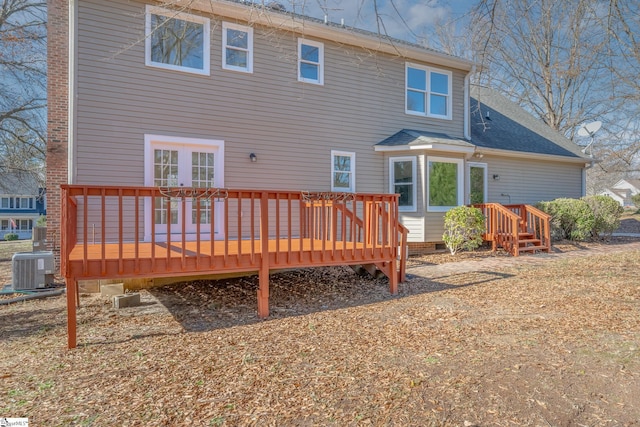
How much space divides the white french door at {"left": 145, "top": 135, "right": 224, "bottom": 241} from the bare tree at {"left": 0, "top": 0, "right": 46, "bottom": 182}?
408 inches

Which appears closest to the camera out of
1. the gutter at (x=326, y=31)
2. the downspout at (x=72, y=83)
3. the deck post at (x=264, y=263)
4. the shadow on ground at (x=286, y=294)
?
the deck post at (x=264, y=263)

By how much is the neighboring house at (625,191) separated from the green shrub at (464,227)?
59.5 metres

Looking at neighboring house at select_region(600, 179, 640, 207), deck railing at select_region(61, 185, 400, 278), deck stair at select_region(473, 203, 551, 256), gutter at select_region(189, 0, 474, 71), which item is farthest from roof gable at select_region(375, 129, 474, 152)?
neighboring house at select_region(600, 179, 640, 207)

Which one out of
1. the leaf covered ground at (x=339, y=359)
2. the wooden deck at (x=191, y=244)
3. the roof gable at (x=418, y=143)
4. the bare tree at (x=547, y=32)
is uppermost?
the bare tree at (x=547, y=32)

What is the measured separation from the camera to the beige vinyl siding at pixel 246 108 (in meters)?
6.99

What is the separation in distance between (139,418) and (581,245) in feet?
38.1

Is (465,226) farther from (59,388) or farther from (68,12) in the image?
(68,12)

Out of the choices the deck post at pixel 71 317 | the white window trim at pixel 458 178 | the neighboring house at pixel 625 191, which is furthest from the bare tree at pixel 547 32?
the neighboring house at pixel 625 191

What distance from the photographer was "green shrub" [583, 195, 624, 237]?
37.7 feet

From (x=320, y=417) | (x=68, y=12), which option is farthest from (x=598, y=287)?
(x=68, y=12)

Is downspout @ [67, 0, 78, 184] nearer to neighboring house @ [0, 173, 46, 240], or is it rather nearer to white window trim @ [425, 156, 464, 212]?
white window trim @ [425, 156, 464, 212]

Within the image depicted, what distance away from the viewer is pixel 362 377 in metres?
2.88

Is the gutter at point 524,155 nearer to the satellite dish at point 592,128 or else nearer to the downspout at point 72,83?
the satellite dish at point 592,128

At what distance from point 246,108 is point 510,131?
937 cm
